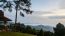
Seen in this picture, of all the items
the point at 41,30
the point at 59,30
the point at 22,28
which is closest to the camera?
the point at 41,30

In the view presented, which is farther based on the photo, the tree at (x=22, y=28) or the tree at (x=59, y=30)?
the tree at (x=22, y=28)

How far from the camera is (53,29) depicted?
1772 cm

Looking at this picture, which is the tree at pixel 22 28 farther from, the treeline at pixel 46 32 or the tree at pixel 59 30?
the tree at pixel 59 30

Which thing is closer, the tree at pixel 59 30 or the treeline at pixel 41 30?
the treeline at pixel 41 30

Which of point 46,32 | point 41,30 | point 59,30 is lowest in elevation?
point 46,32

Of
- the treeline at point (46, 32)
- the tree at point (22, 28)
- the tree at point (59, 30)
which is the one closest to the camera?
the treeline at point (46, 32)

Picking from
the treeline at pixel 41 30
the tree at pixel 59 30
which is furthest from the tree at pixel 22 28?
the tree at pixel 59 30

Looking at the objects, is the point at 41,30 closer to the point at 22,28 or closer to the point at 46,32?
the point at 46,32

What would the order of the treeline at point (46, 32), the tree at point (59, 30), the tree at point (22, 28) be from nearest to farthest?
the treeline at point (46, 32), the tree at point (59, 30), the tree at point (22, 28)

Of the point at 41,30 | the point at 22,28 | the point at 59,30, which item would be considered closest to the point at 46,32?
the point at 41,30

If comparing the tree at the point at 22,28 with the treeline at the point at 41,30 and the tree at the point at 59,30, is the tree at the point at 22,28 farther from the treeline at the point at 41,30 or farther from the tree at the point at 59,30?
the tree at the point at 59,30

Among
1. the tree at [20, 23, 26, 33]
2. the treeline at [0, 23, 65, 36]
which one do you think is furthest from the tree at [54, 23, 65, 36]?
the tree at [20, 23, 26, 33]

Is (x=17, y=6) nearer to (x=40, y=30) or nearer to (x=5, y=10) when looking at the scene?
(x=5, y=10)

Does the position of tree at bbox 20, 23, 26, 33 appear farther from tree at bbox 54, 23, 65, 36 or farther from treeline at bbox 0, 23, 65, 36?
tree at bbox 54, 23, 65, 36
